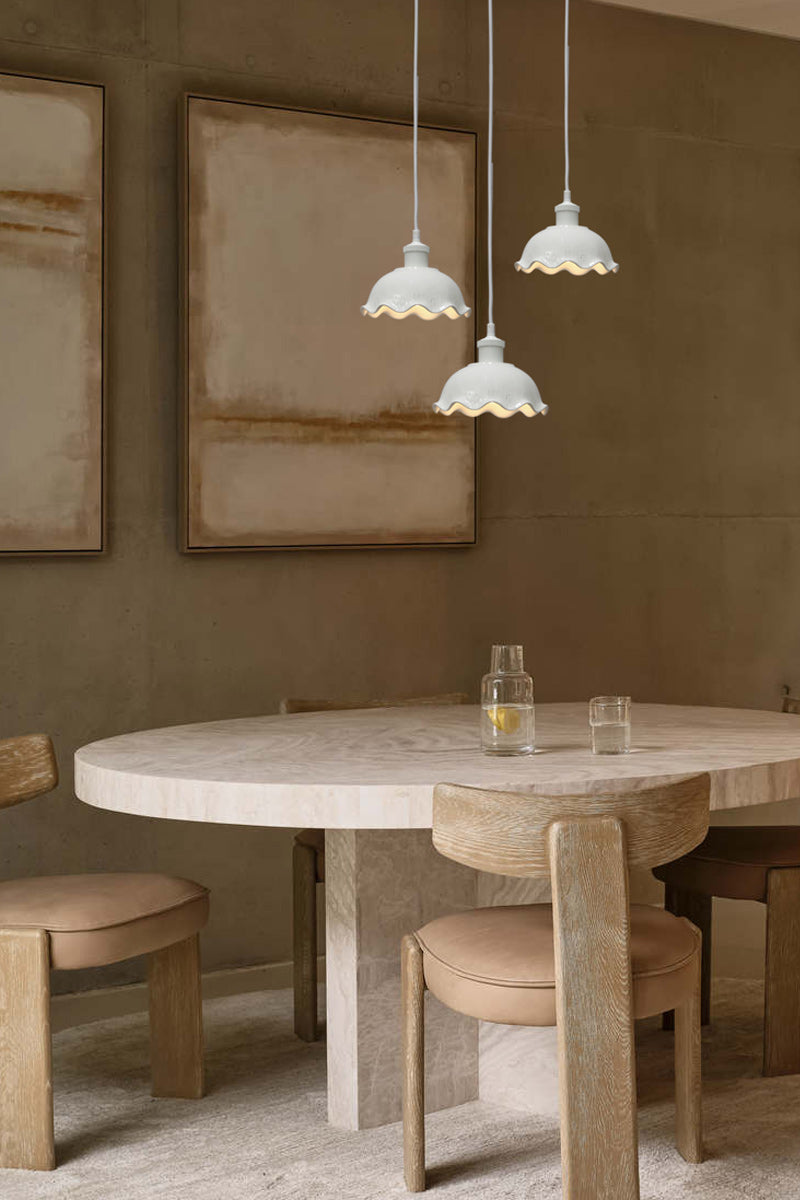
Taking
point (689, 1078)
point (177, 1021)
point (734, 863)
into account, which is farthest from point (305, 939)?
point (689, 1078)

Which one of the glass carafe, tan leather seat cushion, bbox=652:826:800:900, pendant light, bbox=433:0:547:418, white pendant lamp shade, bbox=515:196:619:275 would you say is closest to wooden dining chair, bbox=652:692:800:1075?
tan leather seat cushion, bbox=652:826:800:900

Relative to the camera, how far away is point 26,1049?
120 inches

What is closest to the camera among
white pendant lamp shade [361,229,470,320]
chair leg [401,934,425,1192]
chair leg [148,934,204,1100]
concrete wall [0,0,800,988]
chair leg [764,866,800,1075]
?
chair leg [401,934,425,1192]

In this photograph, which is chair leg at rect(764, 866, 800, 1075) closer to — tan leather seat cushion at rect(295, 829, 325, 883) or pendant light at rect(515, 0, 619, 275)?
tan leather seat cushion at rect(295, 829, 325, 883)

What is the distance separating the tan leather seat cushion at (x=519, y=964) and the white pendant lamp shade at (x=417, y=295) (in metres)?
1.30

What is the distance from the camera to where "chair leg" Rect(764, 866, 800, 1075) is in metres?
3.54

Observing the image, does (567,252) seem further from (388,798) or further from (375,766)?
(388,798)

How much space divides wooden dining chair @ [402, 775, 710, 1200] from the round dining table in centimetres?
21

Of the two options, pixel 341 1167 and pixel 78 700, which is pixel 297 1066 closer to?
pixel 341 1167

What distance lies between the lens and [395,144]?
4812mm

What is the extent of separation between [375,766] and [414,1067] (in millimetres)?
591

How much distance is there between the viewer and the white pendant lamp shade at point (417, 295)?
3.24 m

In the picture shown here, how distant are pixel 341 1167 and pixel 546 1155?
0.43m

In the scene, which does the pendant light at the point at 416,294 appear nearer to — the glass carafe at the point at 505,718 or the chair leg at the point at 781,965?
the glass carafe at the point at 505,718
